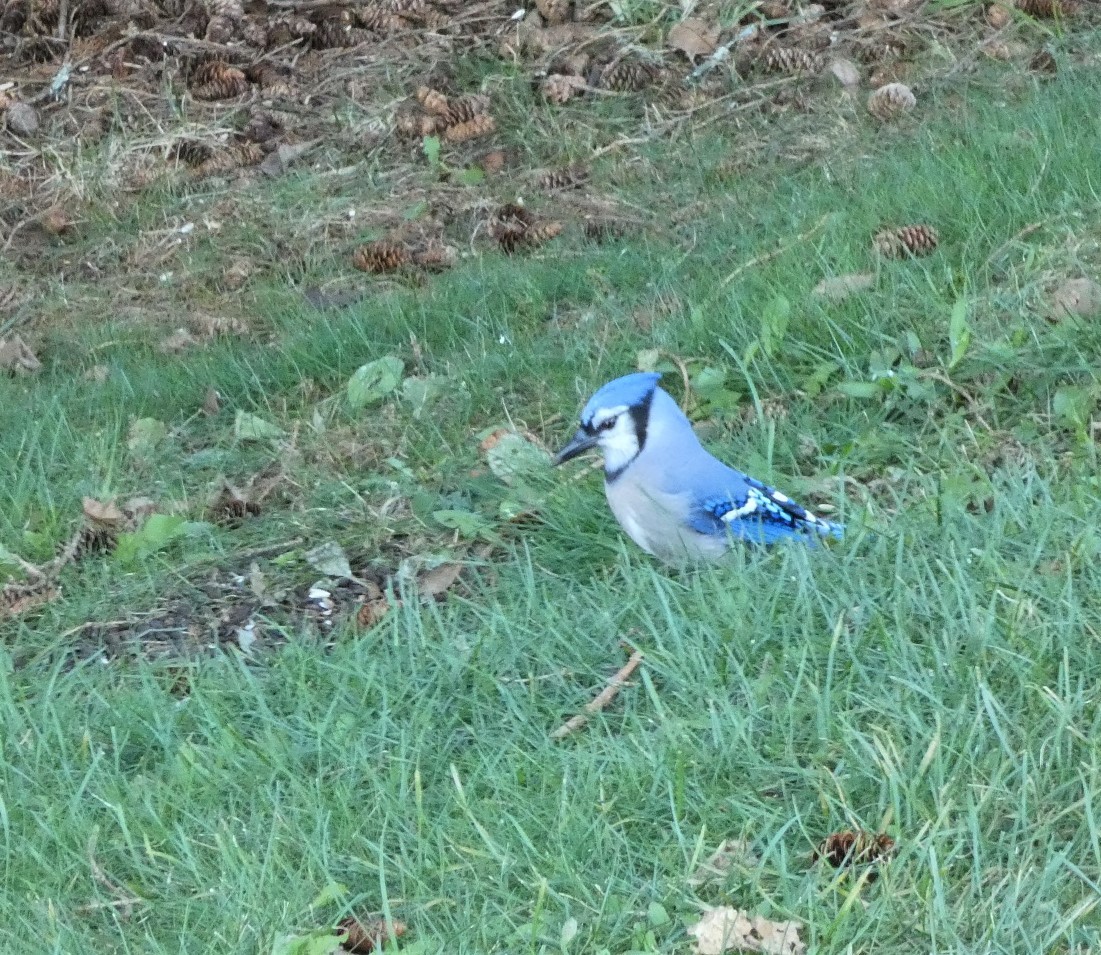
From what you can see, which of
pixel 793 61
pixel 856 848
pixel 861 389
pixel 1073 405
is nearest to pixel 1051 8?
pixel 793 61

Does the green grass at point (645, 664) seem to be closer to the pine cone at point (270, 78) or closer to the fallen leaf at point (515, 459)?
the fallen leaf at point (515, 459)

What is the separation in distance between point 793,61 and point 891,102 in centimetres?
70

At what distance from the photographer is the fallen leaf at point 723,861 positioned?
7.90 ft

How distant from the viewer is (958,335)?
3.99 meters

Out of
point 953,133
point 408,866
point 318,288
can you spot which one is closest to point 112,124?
point 318,288

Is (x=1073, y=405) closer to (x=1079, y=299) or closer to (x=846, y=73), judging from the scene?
(x=1079, y=299)

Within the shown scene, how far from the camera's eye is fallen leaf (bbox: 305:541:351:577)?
3963mm

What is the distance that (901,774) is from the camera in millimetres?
2469

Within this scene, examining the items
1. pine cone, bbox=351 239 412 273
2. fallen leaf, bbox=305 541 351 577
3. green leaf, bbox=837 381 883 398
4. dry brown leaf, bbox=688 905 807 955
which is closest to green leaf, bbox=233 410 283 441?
fallen leaf, bbox=305 541 351 577

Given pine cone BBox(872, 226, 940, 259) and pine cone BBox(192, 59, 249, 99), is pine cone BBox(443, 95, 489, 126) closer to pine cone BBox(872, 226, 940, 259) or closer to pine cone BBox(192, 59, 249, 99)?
pine cone BBox(192, 59, 249, 99)

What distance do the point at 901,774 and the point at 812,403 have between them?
5.90 feet

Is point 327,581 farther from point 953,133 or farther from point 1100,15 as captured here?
point 1100,15

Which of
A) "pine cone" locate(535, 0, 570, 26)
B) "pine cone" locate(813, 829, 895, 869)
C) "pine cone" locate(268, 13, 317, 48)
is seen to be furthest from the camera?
"pine cone" locate(268, 13, 317, 48)

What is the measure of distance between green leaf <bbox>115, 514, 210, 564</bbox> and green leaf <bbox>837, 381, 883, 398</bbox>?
1.59 m
